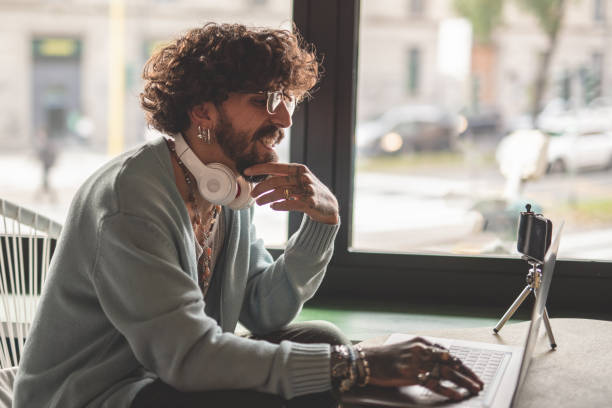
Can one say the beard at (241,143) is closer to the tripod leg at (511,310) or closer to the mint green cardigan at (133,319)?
the mint green cardigan at (133,319)

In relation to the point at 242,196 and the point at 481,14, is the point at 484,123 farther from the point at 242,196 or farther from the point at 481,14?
the point at 242,196

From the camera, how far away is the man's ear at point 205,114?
1.60m

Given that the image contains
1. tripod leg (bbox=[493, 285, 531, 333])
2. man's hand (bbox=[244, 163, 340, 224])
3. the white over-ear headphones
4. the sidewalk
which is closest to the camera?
the white over-ear headphones

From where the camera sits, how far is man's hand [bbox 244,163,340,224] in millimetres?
1676

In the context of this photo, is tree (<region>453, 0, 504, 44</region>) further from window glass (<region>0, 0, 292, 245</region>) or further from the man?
the man

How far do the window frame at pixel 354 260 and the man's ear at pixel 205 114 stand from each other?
912 mm

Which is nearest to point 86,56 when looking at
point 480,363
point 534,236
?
point 534,236

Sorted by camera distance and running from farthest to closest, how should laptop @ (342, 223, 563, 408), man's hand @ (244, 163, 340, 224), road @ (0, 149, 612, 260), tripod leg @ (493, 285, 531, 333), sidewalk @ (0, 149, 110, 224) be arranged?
sidewalk @ (0, 149, 110, 224)
road @ (0, 149, 612, 260)
tripod leg @ (493, 285, 531, 333)
man's hand @ (244, 163, 340, 224)
laptop @ (342, 223, 563, 408)

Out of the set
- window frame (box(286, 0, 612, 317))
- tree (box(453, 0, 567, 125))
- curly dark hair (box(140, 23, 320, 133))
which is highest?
tree (box(453, 0, 567, 125))

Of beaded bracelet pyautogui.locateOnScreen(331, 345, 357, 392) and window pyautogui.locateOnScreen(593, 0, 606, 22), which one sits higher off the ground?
window pyautogui.locateOnScreen(593, 0, 606, 22)

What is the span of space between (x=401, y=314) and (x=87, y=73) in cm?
126

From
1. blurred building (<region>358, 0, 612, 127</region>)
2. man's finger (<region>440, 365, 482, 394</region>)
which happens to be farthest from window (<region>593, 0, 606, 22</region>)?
man's finger (<region>440, 365, 482, 394</region>)

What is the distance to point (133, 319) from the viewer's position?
136 cm

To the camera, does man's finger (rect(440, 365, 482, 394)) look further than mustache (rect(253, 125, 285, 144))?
No
